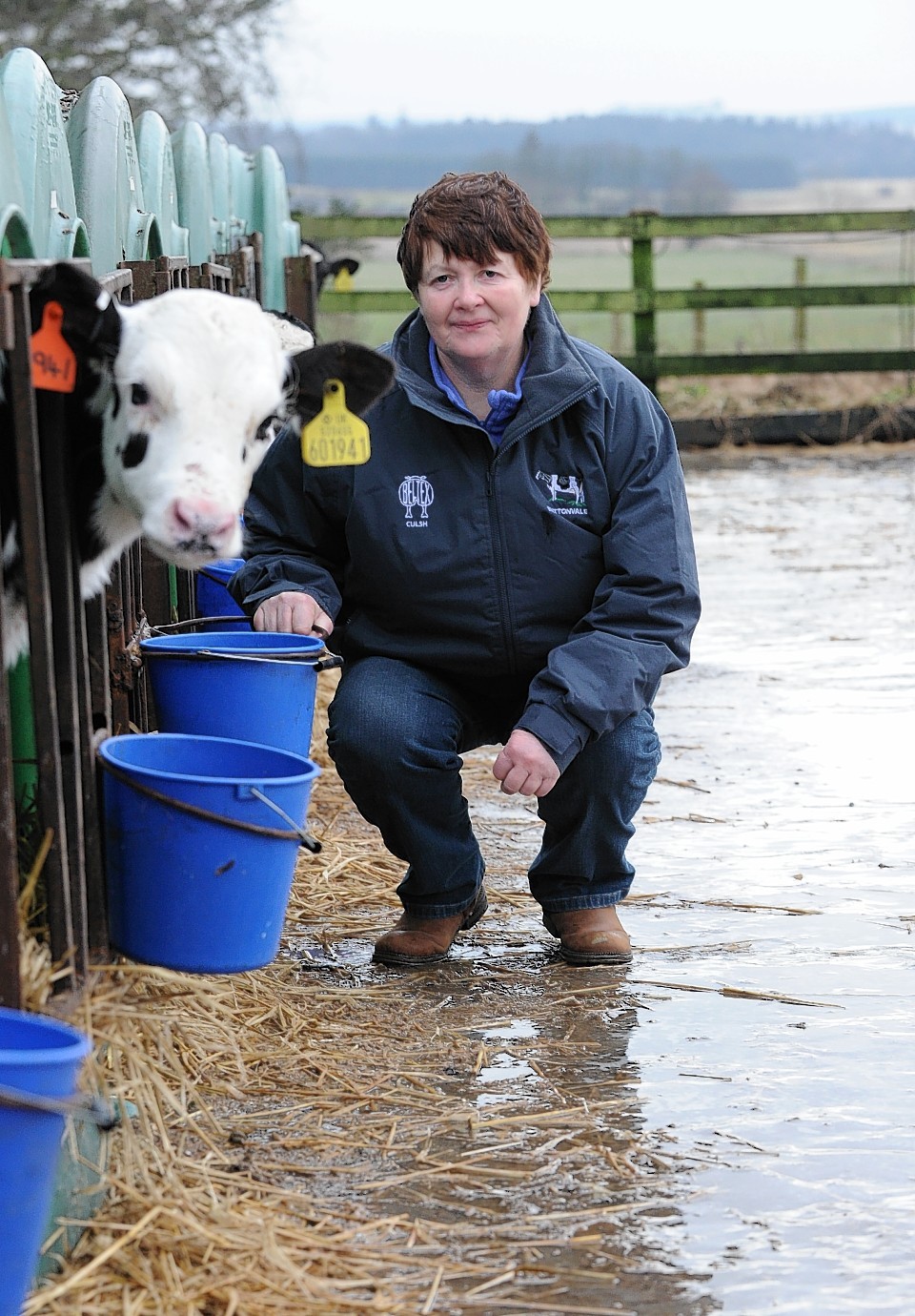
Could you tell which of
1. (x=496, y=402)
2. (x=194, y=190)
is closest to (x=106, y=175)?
(x=496, y=402)

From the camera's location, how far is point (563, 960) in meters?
3.51

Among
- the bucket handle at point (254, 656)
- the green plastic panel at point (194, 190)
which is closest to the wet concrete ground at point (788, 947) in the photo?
the bucket handle at point (254, 656)

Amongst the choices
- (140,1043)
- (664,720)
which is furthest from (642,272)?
(140,1043)

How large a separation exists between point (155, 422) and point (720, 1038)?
1501 millimetres

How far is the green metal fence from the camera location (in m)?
13.1

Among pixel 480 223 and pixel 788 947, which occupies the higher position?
pixel 480 223

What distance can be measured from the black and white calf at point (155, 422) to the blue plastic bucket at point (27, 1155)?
0.87 m

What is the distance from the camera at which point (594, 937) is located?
3.44 metres

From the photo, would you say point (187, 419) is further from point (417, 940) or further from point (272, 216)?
point (272, 216)

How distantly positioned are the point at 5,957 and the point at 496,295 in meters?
1.76

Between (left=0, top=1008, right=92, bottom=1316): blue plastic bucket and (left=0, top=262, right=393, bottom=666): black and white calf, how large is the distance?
0.87 meters

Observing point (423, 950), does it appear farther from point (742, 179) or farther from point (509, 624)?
point (742, 179)

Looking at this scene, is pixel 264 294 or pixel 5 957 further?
pixel 264 294

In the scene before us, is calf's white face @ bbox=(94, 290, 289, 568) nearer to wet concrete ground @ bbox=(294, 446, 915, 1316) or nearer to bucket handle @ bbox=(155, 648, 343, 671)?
bucket handle @ bbox=(155, 648, 343, 671)
